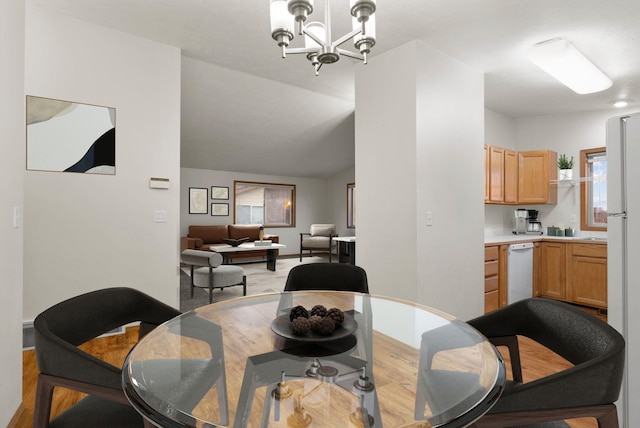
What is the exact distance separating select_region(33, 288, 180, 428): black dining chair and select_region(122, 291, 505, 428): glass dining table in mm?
94

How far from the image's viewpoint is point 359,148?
363 cm

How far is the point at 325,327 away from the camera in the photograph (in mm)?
1158

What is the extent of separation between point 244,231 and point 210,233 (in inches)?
30.6

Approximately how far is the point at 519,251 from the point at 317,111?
357cm

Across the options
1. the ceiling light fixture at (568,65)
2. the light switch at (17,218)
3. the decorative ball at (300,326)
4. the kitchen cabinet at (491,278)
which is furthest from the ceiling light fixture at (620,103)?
the light switch at (17,218)

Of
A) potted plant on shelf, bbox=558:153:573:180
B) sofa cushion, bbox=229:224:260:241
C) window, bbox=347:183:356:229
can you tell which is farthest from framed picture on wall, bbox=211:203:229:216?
potted plant on shelf, bbox=558:153:573:180

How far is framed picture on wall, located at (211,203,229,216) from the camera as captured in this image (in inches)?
325

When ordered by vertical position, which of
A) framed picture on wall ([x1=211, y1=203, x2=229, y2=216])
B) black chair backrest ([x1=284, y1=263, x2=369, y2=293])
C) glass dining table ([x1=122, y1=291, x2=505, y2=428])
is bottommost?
glass dining table ([x1=122, y1=291, x2=505, y2=428])

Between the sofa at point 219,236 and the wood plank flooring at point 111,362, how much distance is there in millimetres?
4042

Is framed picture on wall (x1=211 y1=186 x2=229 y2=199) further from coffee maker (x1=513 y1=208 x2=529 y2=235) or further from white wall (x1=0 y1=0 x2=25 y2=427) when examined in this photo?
white wall (x1=0 y1=0 x2=25 y2=427)

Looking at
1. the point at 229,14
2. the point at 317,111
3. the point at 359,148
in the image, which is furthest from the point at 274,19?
the point at 317,111

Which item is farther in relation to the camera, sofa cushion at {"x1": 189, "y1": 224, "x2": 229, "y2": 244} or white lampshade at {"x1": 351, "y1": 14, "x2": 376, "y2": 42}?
sofa cushion at {"x1": 189, "y1": 224, "x2": 229, "y2": 244}

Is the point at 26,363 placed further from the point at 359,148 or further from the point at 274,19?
the point at 359,148

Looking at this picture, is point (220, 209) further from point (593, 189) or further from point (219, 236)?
point (593, 189)
